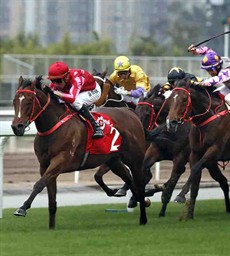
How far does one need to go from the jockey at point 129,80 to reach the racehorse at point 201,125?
1.52 m

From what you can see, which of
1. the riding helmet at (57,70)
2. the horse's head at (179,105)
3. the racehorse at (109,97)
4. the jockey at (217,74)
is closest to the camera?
the riding helmet at (57,70)

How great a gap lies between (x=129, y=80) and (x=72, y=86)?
8.56ft

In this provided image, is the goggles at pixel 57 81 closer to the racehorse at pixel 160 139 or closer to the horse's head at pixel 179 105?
the horse's head at pixel 179 105

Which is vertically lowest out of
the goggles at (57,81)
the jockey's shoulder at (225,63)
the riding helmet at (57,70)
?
the goggles at (57,81)

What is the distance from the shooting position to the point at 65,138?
35.8 ft

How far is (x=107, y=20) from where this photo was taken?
80188mm

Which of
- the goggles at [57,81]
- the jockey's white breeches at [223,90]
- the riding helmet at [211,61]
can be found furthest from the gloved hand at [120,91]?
the goggles at [57,81]

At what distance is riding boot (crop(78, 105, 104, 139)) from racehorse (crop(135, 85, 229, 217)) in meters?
1.52

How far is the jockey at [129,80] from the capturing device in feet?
43.8

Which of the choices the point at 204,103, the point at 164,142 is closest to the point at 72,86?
the point at 204,103

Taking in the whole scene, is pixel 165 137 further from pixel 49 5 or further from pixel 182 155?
pixel 49 5

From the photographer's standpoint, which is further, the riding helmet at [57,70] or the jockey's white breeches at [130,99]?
the jockey's white breeches at [130,99]

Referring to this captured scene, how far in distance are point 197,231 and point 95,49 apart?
157 feet

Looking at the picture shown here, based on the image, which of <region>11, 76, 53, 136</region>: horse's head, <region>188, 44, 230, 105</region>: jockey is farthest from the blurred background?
<region>11, 76, 53, 136</region>: horse's head
